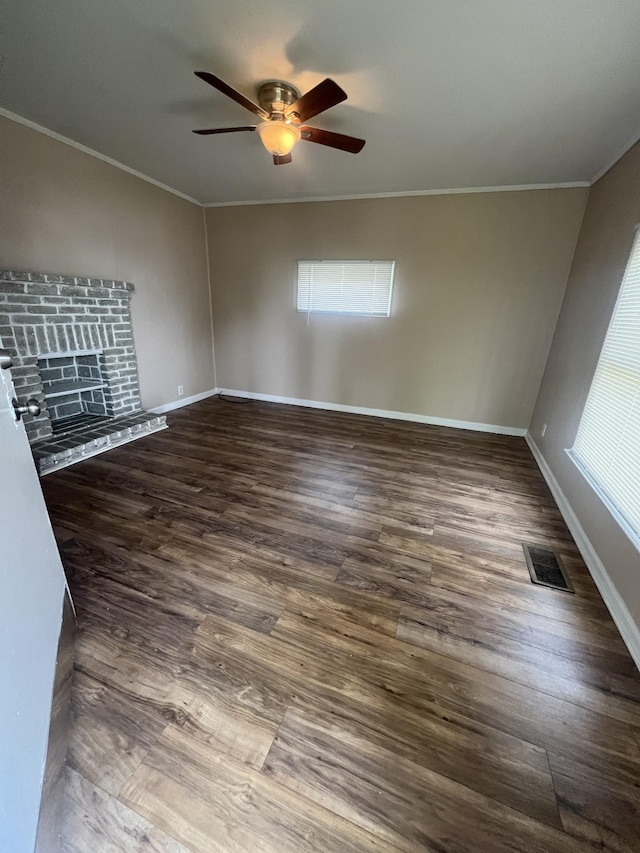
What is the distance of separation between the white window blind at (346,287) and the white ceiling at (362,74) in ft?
3.57

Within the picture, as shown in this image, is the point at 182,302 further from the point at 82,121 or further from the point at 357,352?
the point at 357,352

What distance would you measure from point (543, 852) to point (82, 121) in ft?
14.6

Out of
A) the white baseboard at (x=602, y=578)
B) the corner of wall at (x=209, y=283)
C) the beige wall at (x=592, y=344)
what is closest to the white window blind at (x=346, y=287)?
the corner of wall at (x=209, y=283)

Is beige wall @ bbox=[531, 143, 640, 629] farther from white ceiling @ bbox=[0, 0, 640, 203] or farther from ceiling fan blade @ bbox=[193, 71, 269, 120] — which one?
ceiling fan blade @ bbox=[193, 71, 269, 120]

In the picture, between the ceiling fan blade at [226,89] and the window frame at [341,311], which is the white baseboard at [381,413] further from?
the ceiling fan blade at [226,89]

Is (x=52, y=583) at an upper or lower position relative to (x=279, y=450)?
upper

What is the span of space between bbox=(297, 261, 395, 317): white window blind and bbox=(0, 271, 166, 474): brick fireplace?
2.03 metres

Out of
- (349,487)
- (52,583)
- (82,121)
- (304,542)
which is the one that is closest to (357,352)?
(349,487)

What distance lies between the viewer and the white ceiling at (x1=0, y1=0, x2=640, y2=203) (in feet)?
4.94

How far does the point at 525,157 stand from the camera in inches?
105

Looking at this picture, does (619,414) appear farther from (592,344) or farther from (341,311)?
(341,311)

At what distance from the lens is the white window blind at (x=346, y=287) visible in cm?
392

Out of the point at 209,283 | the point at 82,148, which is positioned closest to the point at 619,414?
the point at 82,148

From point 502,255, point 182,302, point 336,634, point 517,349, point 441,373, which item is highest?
point 502,255
